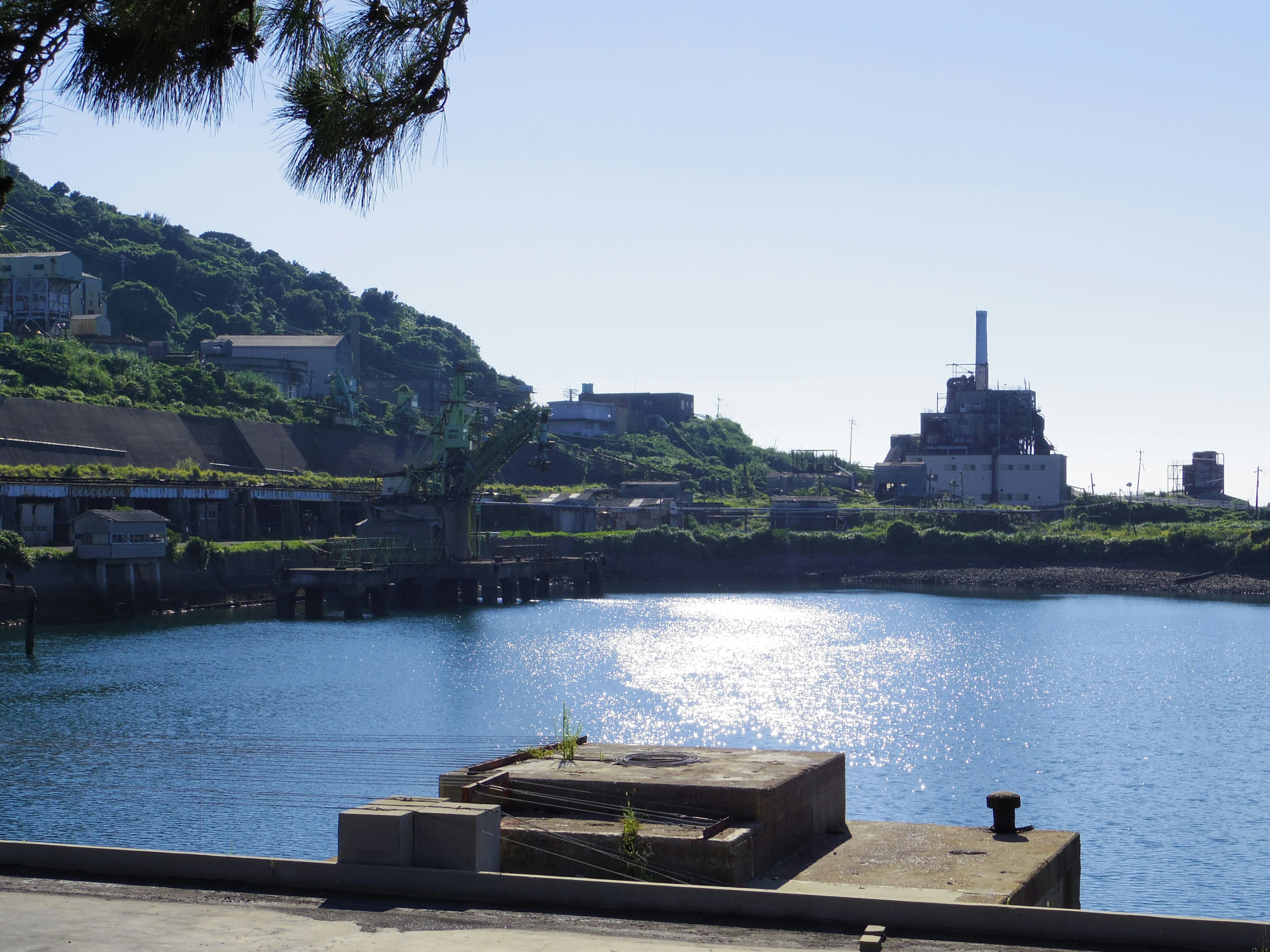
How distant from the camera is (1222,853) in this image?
18984mm

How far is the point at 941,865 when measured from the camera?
1152 cm

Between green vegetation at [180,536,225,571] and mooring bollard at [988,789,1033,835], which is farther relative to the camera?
green vegetation at [180,536,225,571]

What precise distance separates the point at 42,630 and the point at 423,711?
1945cm

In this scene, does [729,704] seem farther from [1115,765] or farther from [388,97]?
[388,97]

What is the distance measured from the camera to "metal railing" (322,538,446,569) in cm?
5872

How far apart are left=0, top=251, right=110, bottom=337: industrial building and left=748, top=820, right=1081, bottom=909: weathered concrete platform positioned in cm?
7829

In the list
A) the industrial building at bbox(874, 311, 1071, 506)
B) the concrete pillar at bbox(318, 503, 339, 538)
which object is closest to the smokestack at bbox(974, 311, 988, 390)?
the industrial building at bbox(874, 311, 1071, 506)

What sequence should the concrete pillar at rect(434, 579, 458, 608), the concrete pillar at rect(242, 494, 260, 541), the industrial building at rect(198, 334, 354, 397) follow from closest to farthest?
the concrete pillar at rect(242, 494, 260, 541) < the concrete pillar at rect(434, 579, 458, 608) < the industrial building at rect(198, 334, 354, 397)

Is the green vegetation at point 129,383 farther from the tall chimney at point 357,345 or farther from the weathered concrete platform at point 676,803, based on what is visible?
the weathered concrete platform at point 676,803

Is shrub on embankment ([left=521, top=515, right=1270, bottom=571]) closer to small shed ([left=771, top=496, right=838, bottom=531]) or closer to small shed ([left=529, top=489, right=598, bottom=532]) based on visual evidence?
small shed ([left=529, top=489, right=598, bottom=532])

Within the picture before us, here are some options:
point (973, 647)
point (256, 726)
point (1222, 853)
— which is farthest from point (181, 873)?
point (973, 647)

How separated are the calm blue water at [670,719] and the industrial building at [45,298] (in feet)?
136

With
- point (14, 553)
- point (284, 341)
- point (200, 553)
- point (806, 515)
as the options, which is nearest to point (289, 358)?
point (284, 341)

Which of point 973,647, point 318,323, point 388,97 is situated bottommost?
point 973,647
